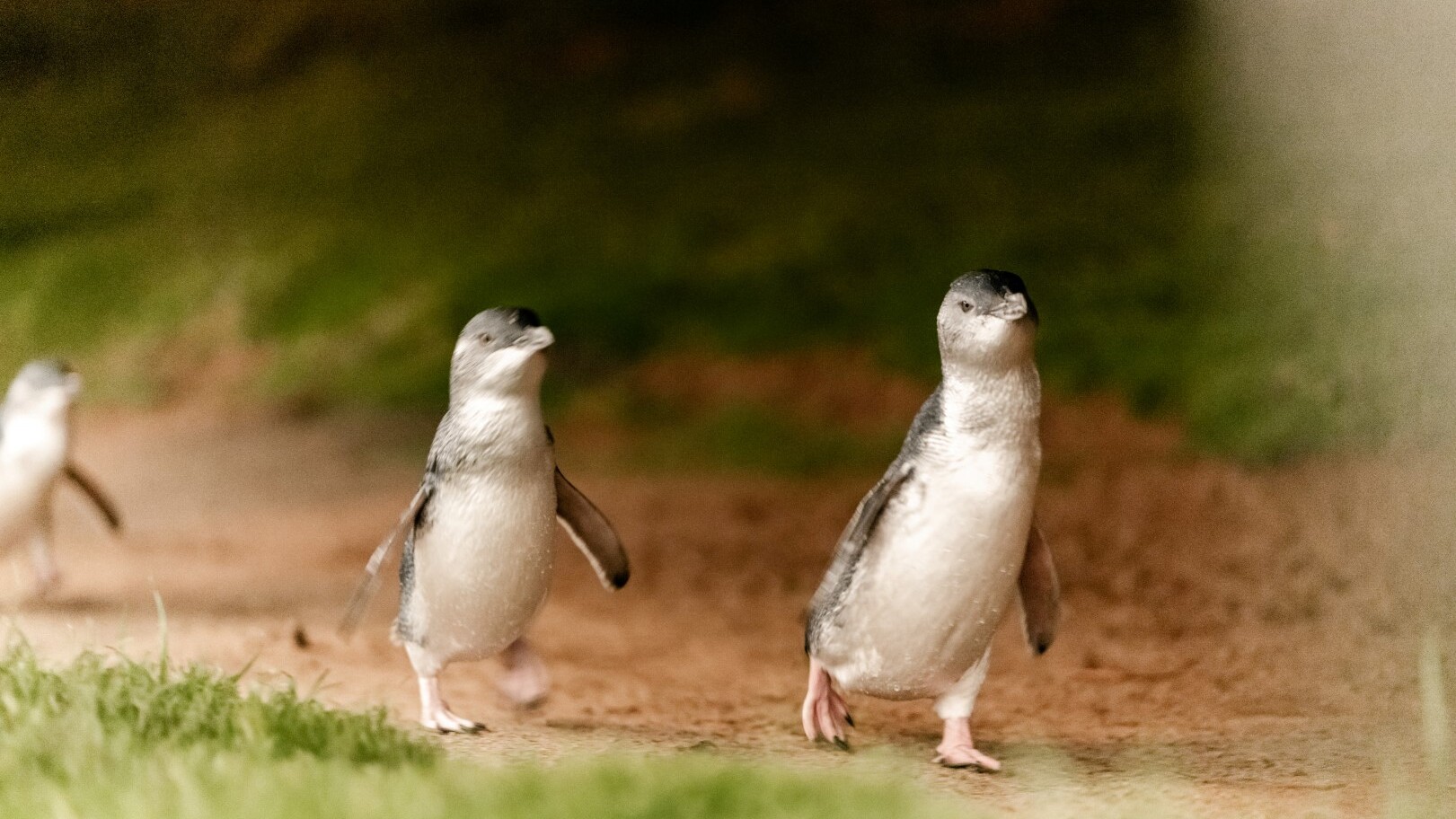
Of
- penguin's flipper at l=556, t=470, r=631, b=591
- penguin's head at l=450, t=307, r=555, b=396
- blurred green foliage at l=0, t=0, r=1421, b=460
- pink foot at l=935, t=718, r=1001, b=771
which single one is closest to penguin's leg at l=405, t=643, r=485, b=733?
penguin's flipper at l=556, t=470, r=631, b=591

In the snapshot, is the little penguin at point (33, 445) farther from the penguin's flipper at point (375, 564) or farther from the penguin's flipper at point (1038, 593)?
the penguin's flipper at point (1038, 593)

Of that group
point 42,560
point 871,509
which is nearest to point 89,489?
Answer: point 42,560

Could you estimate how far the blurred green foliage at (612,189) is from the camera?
4.41m

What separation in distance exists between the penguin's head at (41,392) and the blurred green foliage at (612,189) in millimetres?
1674

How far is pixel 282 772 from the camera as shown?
140 cm

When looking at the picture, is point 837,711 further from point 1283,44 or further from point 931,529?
point 1283,44

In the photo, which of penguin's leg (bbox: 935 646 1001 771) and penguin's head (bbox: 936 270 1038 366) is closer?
penguin's head (bbox: 936 270 1038 366)

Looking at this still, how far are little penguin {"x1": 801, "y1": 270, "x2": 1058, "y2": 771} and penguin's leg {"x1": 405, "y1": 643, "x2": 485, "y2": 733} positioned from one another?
499 mm

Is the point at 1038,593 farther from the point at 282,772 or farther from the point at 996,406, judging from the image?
the point at 282,772

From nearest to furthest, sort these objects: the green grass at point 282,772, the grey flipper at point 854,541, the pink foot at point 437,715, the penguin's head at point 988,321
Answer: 1. the green grass at point 282,772
2. the penguin's head at point 988,321
3. the grey flipper at point 854,541
4. the pink foot at point 437,715

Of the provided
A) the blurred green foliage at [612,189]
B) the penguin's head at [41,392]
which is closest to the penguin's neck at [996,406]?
the penguin's head at [41,392]

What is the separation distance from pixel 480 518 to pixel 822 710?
0.54 metres

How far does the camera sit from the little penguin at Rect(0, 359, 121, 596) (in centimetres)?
256

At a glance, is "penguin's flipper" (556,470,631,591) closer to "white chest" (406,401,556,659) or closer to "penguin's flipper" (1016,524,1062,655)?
"white chest" (406,401,556,659)
